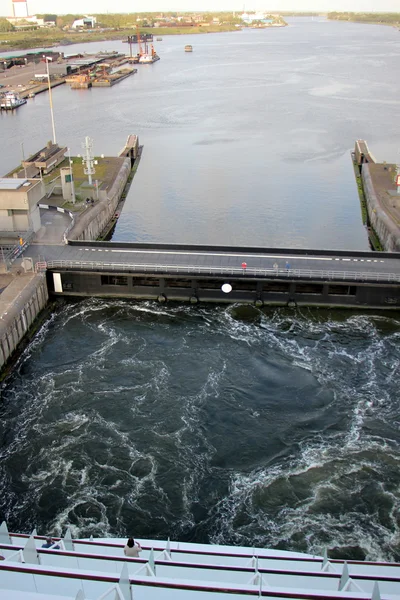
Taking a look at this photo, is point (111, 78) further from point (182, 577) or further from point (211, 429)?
point (182, 577)

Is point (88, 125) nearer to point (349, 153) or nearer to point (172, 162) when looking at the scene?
point (172, 162)

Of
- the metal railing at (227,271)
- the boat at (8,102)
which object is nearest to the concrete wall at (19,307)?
the metal railing at (227,271)

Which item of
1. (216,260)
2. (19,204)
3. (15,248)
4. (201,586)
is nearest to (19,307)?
(15,248)

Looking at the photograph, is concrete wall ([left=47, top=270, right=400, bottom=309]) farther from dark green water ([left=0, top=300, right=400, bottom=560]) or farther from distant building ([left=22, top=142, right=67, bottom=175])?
distant building ([left=22, top=142, right=67, bottom=175])

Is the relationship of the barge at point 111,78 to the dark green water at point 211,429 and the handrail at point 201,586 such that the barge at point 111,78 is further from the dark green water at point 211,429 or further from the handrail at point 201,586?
the handrail at point 201,586

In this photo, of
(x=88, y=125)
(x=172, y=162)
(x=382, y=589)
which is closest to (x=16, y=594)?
(x=382, y=589)
